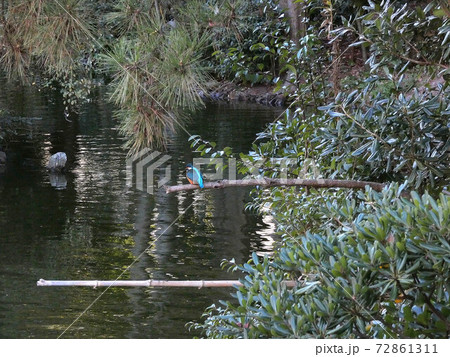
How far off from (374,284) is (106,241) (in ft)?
14.7

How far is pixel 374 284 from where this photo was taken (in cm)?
128

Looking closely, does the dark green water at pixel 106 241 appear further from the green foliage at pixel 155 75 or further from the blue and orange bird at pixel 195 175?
the blue and orange bird at pixel 195 175

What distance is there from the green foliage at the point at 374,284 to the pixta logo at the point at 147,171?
19.7 ft

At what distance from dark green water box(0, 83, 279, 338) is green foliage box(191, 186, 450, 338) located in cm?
264

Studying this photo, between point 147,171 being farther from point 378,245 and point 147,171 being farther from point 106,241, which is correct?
point 378,245

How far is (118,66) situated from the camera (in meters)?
3.26

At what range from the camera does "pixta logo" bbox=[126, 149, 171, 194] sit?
760 centimetres

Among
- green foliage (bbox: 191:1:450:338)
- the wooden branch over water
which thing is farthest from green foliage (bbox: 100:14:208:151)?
the wooden branch over water

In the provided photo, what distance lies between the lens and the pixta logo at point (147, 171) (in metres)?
7.60

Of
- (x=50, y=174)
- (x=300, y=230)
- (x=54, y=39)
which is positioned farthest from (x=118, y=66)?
(x=50, y=174)

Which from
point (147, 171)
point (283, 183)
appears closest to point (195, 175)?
point (283, 183)

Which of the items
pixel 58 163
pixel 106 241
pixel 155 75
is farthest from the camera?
pixel 58 163

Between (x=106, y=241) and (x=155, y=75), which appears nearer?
(x=155, y=75)
